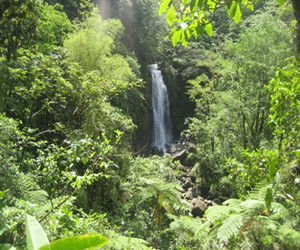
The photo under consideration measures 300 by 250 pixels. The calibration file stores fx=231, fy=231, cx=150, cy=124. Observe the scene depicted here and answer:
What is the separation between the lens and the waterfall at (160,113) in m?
19.6

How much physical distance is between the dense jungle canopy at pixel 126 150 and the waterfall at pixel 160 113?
3.50 metres

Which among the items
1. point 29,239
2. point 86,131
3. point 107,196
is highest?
A: point 86,131

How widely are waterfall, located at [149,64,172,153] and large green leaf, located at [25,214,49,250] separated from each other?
60.0 ft

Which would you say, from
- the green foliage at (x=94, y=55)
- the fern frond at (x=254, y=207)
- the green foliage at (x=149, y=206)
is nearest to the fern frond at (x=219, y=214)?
the fern frond at (x=254, y=207)

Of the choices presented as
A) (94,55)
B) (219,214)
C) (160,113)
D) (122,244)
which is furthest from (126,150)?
(160,113)

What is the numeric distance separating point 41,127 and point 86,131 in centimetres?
100

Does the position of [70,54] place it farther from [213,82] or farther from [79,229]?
[213,82]

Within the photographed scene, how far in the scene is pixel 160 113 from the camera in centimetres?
2039

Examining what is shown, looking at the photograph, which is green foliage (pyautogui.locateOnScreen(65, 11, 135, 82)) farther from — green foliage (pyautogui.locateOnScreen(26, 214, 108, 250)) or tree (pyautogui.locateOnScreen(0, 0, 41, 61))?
green foliage (pyautogui.locateOnScreen(26, 214, 108, 250))

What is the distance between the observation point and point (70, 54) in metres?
7.56

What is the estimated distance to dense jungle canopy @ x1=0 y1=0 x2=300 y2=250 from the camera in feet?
6.07

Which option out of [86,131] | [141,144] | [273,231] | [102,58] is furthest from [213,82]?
[273,231]

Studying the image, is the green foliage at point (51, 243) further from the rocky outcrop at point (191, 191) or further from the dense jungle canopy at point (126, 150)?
the rocky outcrop at point (191, 191)

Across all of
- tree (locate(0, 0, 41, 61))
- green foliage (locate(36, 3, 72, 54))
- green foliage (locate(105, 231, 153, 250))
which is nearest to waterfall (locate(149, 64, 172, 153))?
green foliage (locate(36, 3, 72, 54))
